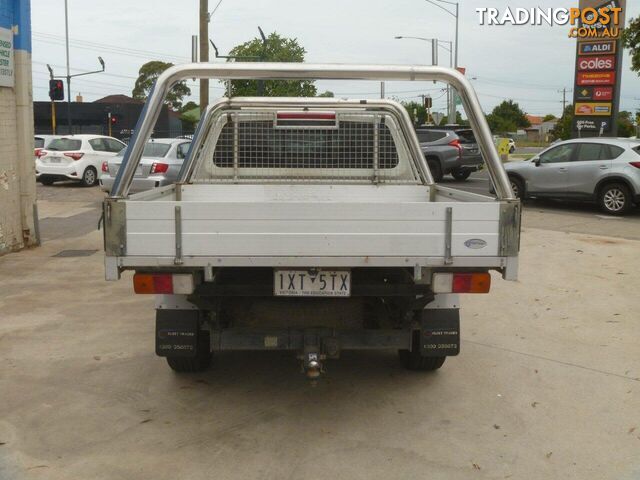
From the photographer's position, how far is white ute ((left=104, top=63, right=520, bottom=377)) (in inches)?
157

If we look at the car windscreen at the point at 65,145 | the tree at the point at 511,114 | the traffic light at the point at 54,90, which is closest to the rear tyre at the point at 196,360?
the car windscreen at the point at 65,145

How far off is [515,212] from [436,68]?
90 cm

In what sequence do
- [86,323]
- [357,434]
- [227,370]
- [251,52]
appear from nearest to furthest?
1. [357,434]
2. [227,370]
3. [86,323]
4. [251,52]

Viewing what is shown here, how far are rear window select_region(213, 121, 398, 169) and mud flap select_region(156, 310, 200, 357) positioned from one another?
1.73m

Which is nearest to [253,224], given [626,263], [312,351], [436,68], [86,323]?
[312,351]

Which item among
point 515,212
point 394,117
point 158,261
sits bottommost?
point 158,261

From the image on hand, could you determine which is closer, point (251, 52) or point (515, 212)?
point (515, 212)

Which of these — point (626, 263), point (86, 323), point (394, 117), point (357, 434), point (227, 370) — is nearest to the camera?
point (357, 434)

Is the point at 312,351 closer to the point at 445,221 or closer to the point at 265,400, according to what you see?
the point at 265,400

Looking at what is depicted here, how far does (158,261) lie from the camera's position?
3.99 m

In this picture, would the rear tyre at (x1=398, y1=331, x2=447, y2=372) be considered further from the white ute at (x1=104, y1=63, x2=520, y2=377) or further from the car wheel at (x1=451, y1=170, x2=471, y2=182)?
the car wheel at (x1=451, y1=170, x2=471, y2=182)

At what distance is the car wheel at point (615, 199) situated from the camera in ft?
50.2

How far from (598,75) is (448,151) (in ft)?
17.8

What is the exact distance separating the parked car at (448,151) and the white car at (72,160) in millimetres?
9526
